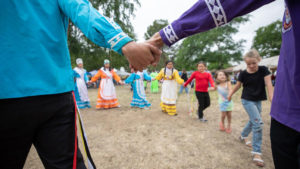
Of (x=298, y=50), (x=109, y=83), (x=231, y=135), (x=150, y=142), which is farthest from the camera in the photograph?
(x=109, y=83)

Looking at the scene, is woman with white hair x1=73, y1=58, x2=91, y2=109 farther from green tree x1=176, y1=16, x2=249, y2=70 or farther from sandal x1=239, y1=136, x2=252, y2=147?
green tree x1=176, y1=16, x2=249, y2=70

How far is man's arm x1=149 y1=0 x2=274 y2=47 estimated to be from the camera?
774mm

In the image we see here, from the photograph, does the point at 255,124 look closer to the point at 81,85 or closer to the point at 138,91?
the point at 138,91

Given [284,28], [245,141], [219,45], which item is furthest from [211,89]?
[219,45]

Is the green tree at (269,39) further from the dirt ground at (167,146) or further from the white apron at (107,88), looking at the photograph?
the white apron at (107,88)

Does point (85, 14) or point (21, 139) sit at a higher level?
point (85, 14)

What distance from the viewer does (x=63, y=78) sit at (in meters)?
1.00

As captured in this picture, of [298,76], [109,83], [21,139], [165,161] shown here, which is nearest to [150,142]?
[165,161]

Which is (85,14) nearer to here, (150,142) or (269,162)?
(150,142)

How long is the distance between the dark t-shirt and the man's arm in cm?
225

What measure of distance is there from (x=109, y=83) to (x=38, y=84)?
20.3ft

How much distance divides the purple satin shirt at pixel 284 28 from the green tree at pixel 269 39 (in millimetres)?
37273

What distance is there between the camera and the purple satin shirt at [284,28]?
2.47 feet

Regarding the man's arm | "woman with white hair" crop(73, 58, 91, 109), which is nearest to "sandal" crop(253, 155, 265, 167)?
the man's arm
